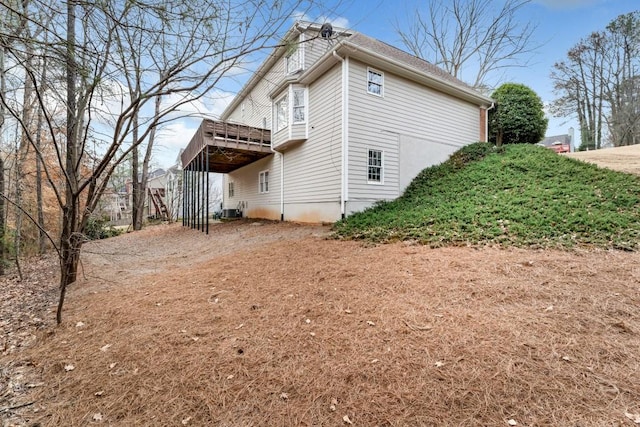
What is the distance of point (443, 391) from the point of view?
1.93m

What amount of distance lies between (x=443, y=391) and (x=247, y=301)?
2.38 metres

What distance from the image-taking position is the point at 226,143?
10289 mm

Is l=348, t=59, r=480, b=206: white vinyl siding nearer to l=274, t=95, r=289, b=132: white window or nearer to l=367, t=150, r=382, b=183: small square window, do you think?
l=367, t=150, r=382, b=183: small square window

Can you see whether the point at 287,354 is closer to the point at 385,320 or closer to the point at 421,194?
the point at 385,320

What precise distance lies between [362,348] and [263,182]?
11.7 metres

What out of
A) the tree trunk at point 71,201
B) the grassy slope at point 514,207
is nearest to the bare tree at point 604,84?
the grassy slope at point 514,207

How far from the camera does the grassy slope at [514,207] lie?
5051 millimetres

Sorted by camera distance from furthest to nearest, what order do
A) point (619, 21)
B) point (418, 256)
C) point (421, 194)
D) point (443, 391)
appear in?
point (619, 21) → point (421, 194) → point (418, 256) → point (443, 391)

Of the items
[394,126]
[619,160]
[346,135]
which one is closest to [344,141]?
[346,135]

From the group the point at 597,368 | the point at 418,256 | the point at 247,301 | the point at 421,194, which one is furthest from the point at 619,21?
the point at 247,301

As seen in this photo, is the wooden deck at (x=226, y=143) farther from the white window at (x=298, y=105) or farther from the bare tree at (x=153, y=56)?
the bare tree at (x=153, y=56)

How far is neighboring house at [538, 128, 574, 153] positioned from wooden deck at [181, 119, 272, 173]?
18027 millimetres

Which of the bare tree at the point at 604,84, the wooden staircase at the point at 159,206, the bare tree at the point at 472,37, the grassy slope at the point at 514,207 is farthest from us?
the wooden staircase at the point at 159,206

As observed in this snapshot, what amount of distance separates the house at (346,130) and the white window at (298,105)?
0.04 metres
